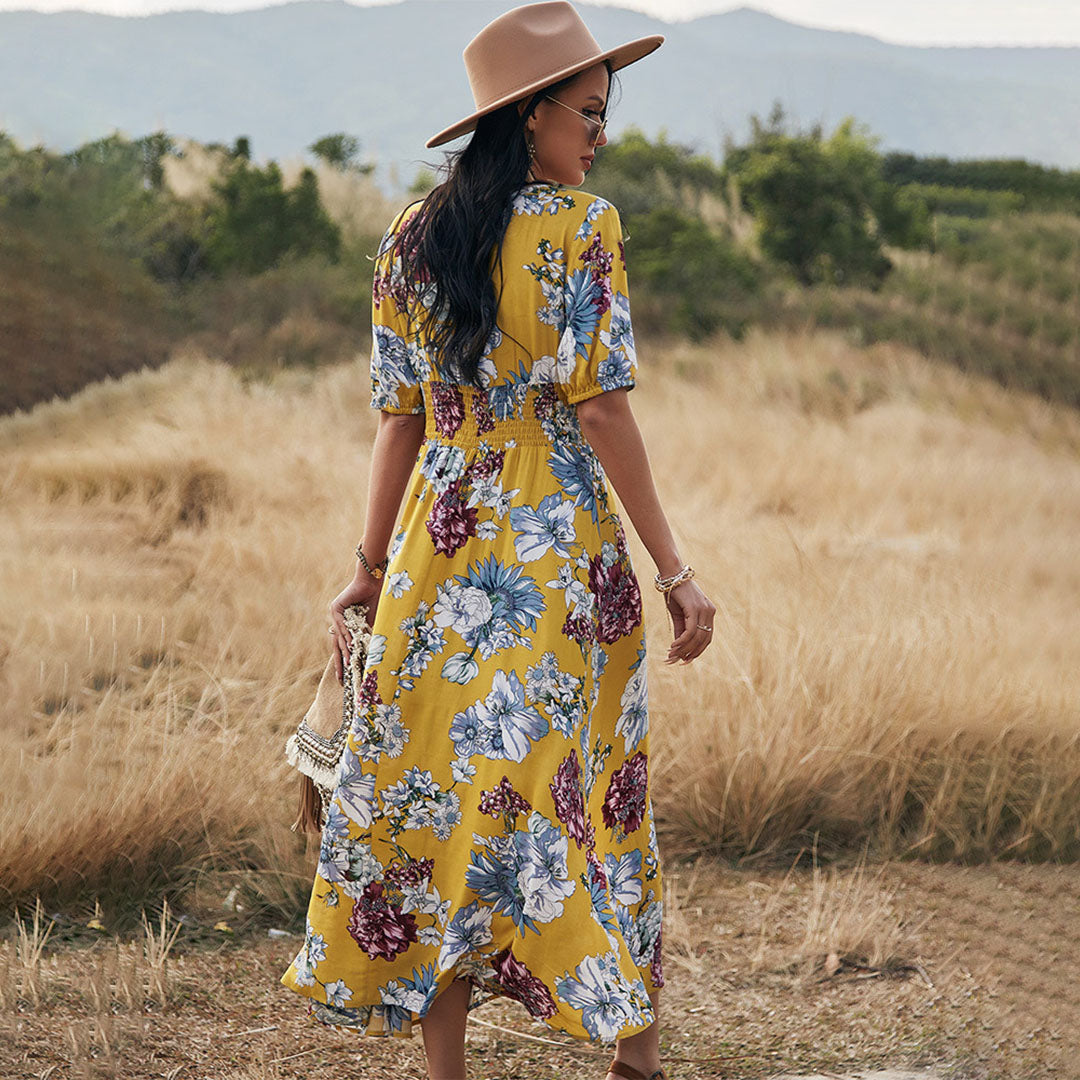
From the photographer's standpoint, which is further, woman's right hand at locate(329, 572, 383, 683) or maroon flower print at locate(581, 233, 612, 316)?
woman's right hand at locate(329, 572, 383, 683)

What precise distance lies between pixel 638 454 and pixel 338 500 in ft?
13.9

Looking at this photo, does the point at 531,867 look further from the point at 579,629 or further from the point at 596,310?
the point at 596,310

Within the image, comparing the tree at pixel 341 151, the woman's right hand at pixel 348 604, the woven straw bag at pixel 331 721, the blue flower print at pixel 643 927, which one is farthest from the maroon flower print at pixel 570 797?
the tree at pixel 341 151

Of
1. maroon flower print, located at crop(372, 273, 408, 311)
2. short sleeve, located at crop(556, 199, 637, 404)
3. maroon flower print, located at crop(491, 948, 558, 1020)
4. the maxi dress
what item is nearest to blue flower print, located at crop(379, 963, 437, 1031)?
the maxi dress

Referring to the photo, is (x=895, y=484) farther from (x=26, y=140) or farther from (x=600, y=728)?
(x=26, y=140)

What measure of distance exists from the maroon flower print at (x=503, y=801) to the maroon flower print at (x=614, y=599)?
27cm

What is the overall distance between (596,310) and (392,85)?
1459 inches

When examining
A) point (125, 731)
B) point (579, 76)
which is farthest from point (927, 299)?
point (579, 76)

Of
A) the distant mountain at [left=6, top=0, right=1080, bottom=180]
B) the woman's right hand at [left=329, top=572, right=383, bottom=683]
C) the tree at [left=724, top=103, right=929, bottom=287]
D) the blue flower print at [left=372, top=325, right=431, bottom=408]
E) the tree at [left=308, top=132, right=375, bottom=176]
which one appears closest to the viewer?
the blue flower print at [left=372, top=325, right=431, bottom=408]

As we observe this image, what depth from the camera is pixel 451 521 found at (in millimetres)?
1838

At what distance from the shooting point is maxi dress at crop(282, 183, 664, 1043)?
1751 millimetres

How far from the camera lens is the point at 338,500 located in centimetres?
586

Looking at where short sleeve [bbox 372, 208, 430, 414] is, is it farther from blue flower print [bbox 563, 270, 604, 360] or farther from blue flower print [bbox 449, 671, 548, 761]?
blue flower print [bbox 449, 671, 548, 761]

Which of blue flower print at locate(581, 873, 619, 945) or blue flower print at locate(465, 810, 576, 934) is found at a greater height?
blue flower print at locate(465, 810, 576, 934)
